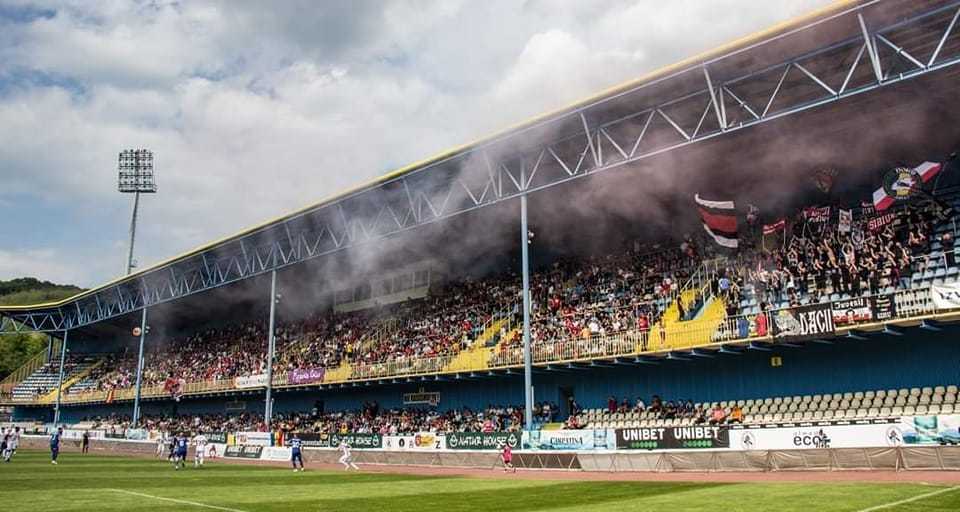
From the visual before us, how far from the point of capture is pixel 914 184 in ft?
85.3

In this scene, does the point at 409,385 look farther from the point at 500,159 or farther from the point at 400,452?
the point at 500,159

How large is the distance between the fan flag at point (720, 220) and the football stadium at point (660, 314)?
0.30 ft

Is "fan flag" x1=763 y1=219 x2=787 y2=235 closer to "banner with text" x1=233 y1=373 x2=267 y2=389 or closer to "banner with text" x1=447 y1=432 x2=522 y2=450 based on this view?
"banner with text" x1=447 y1=432 x2=522 y2=450

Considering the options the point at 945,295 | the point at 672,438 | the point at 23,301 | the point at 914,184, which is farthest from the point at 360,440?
the point at 23,301

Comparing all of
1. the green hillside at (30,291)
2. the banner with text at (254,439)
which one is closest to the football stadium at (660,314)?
the banner with text at (254,439)

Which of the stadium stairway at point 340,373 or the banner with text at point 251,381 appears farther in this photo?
the banner with text at point 251,381

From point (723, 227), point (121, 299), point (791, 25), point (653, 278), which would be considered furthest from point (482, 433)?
point (121, 299)

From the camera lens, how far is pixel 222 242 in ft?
149

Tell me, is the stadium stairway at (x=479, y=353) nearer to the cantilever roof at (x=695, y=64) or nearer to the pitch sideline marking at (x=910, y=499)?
the cantilever roof at (x=695, y=64)

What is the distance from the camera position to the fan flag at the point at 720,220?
3078 cm

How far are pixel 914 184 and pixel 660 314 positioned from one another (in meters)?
10.2

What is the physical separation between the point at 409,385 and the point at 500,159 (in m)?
16.1

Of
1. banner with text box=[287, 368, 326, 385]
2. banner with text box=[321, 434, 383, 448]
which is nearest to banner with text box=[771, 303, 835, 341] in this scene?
banner with text box=[321, 434, 383, 448]

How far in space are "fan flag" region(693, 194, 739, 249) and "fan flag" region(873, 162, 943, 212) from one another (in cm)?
540
